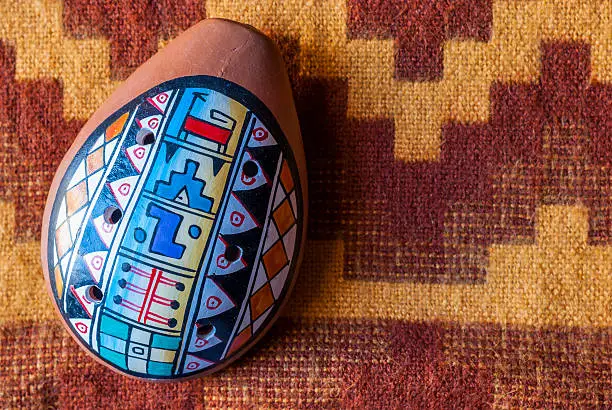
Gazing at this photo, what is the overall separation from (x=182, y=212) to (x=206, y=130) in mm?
103

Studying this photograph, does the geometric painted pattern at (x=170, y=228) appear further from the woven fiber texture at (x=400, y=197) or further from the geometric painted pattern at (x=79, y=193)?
the woven fiber texture at (x=400, y=197)

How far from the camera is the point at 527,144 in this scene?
85 centimetres

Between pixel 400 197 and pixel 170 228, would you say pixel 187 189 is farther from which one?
pixel 400 197

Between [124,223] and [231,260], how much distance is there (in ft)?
0.43

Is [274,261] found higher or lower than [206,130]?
lower

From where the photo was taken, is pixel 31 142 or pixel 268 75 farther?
pixel 31 142

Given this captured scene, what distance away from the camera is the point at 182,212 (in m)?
0.66

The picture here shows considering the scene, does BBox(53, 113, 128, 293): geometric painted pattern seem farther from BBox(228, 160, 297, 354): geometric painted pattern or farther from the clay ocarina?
BBox(228, 160, 297, 354): geometric painted pattern

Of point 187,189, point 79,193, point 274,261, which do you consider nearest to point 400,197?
point 274,261

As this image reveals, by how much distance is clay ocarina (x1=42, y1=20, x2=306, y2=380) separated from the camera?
66cm

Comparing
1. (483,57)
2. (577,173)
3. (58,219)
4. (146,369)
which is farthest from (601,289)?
(58,219)

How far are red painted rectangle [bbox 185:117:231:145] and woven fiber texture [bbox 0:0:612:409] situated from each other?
0.21 metres

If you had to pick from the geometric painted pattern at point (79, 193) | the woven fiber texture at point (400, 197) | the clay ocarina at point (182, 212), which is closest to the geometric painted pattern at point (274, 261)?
the clay ocarina at point (182, 212)

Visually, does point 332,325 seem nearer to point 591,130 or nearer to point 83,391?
point 83,391
